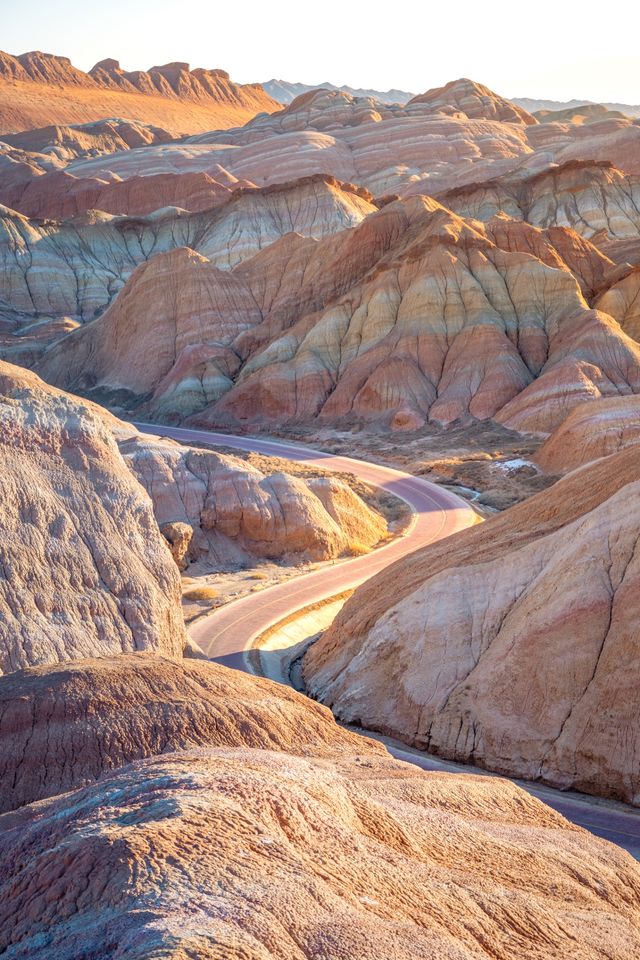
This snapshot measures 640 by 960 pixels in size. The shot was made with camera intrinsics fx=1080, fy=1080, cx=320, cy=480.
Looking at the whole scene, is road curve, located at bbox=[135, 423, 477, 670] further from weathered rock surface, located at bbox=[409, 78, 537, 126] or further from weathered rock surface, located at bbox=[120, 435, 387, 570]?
weathered rock surface, located at bbox=[409, 78, 537, 126]

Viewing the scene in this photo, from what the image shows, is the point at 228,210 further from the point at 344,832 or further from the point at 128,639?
the point at 344,832

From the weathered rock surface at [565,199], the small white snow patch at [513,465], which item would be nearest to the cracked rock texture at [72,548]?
the small white snow patch at [513,465]

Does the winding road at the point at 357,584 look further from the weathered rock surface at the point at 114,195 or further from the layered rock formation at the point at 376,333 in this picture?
the weathered rock surface at the point at 114,195

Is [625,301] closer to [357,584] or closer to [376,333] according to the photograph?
[376,333]

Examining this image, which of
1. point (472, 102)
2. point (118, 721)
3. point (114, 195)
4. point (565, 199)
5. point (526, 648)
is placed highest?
point (472, 102)

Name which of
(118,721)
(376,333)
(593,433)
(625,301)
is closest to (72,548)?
(118,721)

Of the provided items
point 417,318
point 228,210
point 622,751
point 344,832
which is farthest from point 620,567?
point 228,210
